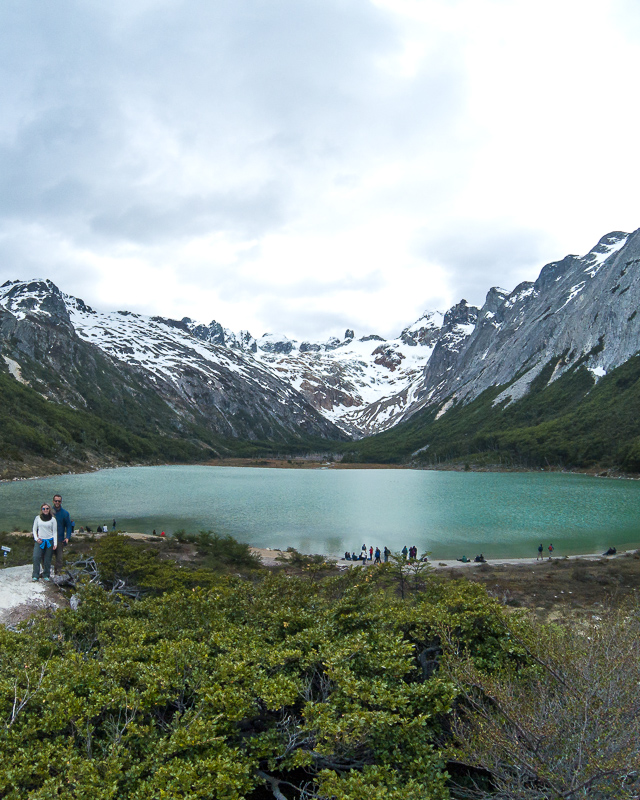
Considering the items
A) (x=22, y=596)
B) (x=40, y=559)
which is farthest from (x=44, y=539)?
(x=22, y=596)

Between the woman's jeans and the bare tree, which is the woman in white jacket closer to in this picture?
the woman's jeans

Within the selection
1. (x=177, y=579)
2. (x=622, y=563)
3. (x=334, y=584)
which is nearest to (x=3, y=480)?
(x=177, y=579)

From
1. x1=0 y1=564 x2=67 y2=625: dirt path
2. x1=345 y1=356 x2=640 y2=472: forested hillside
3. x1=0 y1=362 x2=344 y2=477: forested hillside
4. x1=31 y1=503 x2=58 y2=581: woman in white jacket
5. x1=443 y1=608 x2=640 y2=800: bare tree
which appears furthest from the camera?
x1=345 y1=356 x2=640 y2=472: forested hillside

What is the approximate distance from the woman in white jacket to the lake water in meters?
28.7

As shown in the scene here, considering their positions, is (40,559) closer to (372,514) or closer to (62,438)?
(372,514)

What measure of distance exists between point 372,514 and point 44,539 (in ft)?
168

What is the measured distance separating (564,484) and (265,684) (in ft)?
337

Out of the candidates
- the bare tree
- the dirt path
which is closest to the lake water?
the dirt path

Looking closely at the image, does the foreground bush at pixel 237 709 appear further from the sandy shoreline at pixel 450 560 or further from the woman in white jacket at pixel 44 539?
the sandy shoreline at pixel 450 560

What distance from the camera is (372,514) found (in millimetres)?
62031

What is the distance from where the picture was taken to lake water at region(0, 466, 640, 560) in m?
45.1

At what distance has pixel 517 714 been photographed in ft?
20.4

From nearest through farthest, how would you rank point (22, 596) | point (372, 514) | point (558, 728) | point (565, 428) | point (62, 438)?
point (558, 728), point (22, 596), point (372, 514), point (62, 438), point (565, 428)

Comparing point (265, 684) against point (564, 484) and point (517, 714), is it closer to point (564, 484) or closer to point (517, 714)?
point (517, 714)
